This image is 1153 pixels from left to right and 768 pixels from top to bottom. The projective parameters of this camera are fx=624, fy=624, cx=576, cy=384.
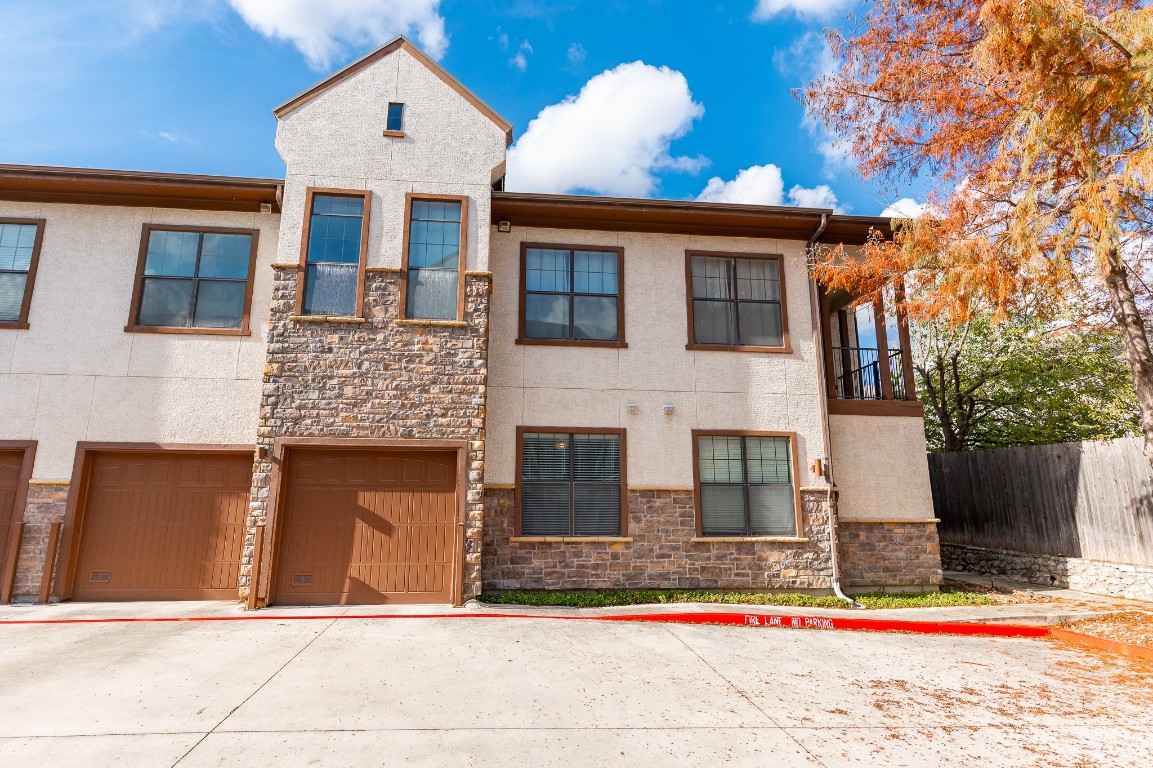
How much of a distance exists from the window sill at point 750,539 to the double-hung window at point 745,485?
91mm

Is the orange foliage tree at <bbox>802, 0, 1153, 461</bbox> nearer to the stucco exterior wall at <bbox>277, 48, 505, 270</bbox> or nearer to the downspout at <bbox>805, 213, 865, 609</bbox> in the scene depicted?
the downspout at <bbox>805, 213, 865, 609</bbox>

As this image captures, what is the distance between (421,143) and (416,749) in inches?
350

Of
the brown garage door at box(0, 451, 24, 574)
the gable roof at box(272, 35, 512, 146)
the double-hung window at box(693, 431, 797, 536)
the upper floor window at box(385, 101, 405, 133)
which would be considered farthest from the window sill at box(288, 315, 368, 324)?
the double-hung window at box(693, 431, 797, 536)

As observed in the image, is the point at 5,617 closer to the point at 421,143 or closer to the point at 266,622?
the point at 266,622

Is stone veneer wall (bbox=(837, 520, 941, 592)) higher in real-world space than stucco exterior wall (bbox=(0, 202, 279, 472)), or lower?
lower

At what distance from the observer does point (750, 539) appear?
1007 cm

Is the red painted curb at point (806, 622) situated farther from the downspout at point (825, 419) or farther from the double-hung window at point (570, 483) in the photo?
the double-hung window at point (570, 483)

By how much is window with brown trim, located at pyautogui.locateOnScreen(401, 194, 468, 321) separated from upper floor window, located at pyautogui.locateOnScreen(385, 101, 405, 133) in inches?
49.8

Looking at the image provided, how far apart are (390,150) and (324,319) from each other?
3026 millimetres

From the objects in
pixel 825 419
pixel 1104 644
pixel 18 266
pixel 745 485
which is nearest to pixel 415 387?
pixel 745 485

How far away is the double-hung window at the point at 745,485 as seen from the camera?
402 inches

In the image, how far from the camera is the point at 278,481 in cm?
895

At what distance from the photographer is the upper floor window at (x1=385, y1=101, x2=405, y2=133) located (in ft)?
33.7

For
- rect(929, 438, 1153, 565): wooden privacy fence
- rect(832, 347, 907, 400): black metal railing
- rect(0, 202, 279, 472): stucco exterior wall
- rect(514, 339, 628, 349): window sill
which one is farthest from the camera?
rect(832, 347, 907, 400): black metal railing
